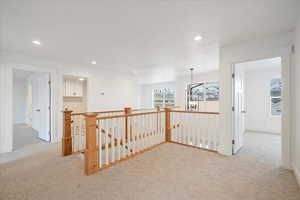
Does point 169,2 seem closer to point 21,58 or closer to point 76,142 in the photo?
point 76,142

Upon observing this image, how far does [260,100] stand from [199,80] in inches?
100

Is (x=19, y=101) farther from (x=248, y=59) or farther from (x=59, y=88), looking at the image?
(x=248, y=59)

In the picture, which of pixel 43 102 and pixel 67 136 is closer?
pixel 67 136

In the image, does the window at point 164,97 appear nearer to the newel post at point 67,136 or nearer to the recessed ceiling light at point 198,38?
the recessed ceiling light at point 198,38

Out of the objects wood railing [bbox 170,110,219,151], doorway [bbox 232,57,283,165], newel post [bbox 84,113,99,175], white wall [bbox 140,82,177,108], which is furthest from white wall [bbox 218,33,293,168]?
white wall [bbox 140,82,177,108]

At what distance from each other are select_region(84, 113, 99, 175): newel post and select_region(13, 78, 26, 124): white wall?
7.75 meters

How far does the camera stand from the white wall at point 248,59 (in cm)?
229

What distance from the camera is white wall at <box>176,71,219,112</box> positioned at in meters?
5.63

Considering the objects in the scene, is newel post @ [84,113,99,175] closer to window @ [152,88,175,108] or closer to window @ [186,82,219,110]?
window @ [186,82,219,110]

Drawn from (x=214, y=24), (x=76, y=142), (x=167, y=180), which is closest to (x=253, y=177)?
(x=167, y=180)

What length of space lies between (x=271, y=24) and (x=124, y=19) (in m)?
2.40

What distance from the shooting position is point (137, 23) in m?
2.04

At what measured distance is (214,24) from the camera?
2062 millimetres

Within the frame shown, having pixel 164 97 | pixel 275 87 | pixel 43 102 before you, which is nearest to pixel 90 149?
pixel 43 102
